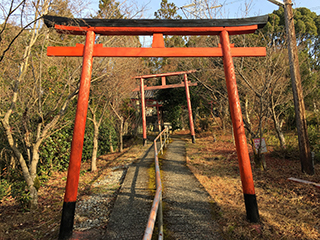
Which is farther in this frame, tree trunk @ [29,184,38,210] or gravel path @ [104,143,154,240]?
tree trunk @ [29,184,38,210]

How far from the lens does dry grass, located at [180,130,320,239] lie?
3145 mm

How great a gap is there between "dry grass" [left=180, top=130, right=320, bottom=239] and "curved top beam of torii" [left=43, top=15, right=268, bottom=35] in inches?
145

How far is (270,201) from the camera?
4336mm

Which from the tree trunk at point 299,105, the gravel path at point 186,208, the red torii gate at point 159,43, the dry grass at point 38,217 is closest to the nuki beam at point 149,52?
the red torii gate at point 159,43

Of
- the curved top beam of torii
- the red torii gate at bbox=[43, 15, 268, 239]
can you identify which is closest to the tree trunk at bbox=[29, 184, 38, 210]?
the red torii gate at bbox=[43, 15, 268, 239]

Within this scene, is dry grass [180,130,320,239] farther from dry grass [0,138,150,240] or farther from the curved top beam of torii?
the curved top beam of torii

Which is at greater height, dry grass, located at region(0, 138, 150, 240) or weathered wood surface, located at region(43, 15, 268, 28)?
weathered wood surface, located at region(43, 15, 268, 28)

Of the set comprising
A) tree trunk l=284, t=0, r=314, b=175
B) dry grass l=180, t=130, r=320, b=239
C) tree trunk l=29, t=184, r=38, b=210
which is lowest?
dry grass l=180, t=130, r=320, b=239

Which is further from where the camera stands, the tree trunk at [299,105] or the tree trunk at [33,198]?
the tree trunk at [299,105]

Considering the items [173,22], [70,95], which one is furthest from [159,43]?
[70,95]

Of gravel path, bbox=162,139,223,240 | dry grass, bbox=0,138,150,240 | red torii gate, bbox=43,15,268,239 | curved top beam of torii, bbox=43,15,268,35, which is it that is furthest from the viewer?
curved top beam of torii, bbox=43,15,268,35

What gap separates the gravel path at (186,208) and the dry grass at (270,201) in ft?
0.72

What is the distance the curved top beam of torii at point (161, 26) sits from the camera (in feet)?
13.2

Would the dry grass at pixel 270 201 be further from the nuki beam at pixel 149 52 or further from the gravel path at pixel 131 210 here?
the nuki beam at pixel 149 52
